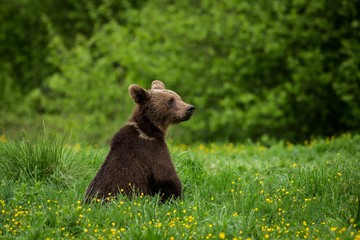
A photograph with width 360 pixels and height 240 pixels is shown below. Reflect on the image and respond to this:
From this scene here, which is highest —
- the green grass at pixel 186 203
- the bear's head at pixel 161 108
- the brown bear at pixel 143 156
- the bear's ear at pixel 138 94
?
the bear's ear at pixel 138 94

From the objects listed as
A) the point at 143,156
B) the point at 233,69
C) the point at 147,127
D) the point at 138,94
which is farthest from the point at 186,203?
the point at 233,69

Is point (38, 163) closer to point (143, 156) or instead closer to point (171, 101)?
point (143, 156)

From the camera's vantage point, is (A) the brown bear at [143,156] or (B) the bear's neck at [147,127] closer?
(A) the brown bear at [143,156]

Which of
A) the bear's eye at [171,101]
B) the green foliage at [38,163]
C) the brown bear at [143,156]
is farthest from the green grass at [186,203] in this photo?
the bear's eye at [171,101]

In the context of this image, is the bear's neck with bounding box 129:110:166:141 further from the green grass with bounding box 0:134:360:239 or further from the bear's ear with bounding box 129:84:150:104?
the green grass with bounding box 0:134:360:239

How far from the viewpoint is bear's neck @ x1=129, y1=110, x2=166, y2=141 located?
648 centimetres

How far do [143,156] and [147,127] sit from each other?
0.44 metres

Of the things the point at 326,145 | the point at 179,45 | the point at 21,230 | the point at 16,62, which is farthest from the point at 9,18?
the point at 21,230

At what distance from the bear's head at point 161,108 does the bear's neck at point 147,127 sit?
26 millimetres

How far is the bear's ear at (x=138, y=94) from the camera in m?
6.43

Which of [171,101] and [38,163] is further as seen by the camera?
[38,163]

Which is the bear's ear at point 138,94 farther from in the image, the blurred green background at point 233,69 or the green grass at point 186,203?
the blurred green background at point 233,69

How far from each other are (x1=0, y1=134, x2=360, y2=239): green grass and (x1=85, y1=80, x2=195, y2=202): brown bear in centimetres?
19

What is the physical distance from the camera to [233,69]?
62.1ft
